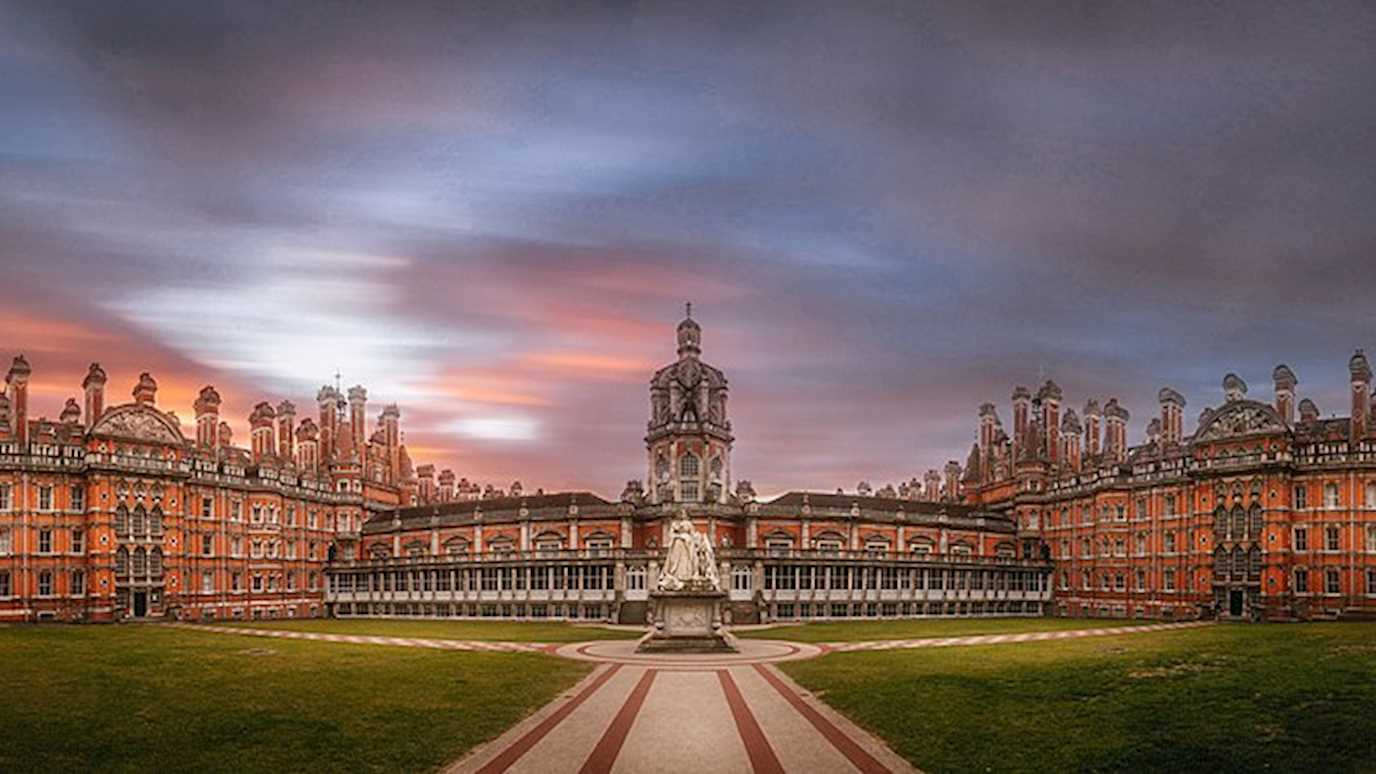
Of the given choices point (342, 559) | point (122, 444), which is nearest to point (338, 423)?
point (342, 559)

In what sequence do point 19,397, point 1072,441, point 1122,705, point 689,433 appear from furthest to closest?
point 1072,441 < point 689,433 < point 19,397 < point 1122,705

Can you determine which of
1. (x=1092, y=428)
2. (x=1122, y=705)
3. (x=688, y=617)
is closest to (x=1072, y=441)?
(x=1092, y=428)

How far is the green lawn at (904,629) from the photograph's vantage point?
209 feet

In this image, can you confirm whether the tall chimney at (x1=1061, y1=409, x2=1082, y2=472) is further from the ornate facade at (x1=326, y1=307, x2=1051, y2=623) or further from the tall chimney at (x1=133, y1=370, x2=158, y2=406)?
the tall chimney at (x1=133, y1=370, x2=158, y2=406)

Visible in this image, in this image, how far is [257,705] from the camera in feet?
101

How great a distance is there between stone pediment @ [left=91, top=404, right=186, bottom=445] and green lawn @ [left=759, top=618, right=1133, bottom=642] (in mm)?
53753

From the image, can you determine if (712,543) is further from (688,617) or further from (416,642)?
(688,617)

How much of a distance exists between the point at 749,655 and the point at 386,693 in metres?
19.3

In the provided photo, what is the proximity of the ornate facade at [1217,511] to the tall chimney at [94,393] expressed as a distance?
85.4 m

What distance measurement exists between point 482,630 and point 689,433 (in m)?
32.4

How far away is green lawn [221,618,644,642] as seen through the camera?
63469 millimetres

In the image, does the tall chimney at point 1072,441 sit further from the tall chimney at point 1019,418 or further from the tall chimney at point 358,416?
the tall chimney at point 358,416

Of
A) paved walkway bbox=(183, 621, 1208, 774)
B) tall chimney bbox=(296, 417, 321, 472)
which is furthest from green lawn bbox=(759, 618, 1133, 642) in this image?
tall chimney bbox=(296, 417, 321, 472)

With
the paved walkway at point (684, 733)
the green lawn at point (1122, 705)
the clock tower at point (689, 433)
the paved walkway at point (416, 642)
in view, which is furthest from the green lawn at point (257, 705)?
the clock tower at point (689, 433)
